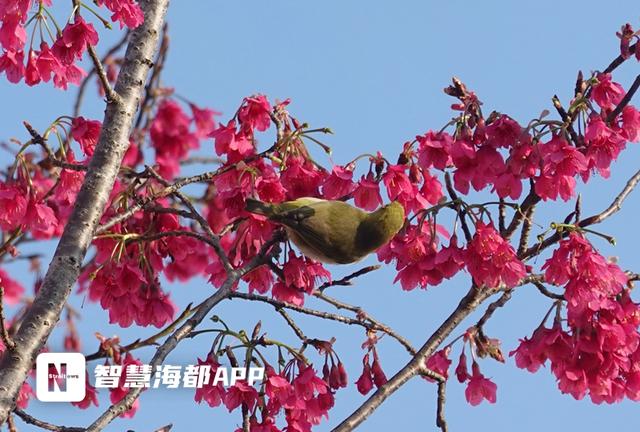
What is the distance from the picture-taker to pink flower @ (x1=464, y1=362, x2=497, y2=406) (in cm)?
555

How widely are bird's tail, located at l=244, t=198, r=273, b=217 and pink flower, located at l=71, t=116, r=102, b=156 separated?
Answer: 1.12m

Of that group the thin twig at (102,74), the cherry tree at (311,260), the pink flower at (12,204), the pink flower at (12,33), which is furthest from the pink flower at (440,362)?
the pink flower at (12,33)

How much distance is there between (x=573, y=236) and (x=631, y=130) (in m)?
0.77

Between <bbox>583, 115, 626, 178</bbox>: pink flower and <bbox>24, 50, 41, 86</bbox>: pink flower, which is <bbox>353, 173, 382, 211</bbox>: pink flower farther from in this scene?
<bbox>24, 50, 41, 86</bbox>: pink flower

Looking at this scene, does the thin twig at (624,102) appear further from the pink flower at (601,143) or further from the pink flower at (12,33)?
the pink flower at (12,33)

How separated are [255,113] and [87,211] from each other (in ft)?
3.70

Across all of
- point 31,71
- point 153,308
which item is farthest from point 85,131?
point 153,308

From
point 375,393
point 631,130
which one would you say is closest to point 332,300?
point 375,393

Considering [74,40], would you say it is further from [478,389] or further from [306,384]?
[478,389]

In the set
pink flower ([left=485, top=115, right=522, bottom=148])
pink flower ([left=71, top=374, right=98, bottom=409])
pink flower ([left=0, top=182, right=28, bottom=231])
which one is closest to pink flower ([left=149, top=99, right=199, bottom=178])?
pink flower ([left=71, top=374, right=98, bottom=409])

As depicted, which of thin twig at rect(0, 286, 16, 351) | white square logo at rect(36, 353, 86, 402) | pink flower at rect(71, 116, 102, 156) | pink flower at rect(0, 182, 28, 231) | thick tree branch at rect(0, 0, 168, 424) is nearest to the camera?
thin twig at rect(0, 286, 16, 351)

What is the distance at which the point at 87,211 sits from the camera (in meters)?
5.25

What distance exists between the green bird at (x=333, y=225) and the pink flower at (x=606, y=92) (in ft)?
4.30

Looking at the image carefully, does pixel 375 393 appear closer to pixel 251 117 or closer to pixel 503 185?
pixel 503 185
